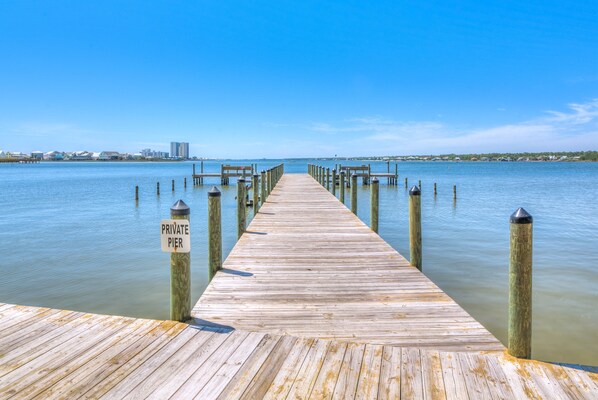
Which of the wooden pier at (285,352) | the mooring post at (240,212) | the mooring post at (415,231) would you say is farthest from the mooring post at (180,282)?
the mooring post at (240,212)

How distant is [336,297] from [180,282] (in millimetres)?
1747

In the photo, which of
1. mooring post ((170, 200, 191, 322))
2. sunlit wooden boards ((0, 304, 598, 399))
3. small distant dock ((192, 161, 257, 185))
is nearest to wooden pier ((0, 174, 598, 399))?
sunlit wooden boards ((0, 304, 598, 399))

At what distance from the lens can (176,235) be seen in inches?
138

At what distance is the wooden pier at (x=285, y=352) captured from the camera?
240 centimetres

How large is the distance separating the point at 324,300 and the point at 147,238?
10.2 metres

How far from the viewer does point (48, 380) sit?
97.3 inches

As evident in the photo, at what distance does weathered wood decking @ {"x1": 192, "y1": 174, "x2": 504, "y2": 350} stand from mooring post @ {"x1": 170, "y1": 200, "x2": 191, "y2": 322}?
0.26 meters

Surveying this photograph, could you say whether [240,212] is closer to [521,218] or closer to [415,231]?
[415,231]

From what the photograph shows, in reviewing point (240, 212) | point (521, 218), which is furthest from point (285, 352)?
point (240, 212)

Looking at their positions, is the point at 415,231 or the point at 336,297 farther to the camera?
the point at 415,231

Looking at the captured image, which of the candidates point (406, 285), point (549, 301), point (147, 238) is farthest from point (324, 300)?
point (147, 238)

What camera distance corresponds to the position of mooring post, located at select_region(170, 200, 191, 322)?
350cm

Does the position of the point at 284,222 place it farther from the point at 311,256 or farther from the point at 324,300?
the point at 324,300

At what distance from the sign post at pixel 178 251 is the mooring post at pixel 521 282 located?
9.14 feet
